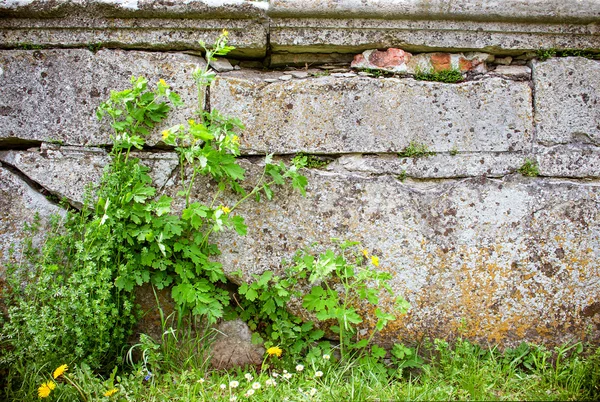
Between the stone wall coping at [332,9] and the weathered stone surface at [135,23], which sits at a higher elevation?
the stone wall coping at [332,9]

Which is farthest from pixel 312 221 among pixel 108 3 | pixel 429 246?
pixel 108 3

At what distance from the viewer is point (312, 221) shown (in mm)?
2490

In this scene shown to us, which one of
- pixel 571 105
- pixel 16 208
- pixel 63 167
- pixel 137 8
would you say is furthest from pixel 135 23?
pixel 571 105

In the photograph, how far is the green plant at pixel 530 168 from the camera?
8.19 ft

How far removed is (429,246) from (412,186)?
12.1 inches

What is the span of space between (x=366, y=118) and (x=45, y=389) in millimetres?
1866

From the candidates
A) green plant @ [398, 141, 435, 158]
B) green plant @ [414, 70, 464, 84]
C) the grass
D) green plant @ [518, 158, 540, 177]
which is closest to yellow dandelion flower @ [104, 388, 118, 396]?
the grass

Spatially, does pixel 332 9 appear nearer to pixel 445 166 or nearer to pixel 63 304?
pixel 445 166

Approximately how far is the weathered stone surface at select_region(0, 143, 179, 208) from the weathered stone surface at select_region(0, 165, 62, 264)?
0.19 feet

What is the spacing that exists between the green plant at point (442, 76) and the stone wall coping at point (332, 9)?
10.5 inches

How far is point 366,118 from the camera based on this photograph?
251 cm

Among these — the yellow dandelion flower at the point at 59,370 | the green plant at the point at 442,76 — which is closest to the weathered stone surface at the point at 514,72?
the green plant at the point at 442,76

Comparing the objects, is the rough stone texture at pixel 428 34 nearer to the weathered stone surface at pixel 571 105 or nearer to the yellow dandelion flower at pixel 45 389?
the weathered stone surface at pixel 571 105

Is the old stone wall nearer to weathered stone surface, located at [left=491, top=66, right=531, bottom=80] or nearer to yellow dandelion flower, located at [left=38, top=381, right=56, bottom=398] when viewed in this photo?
weathered stone surface, located at [left=491, top=66, right=531, bottom=80]
